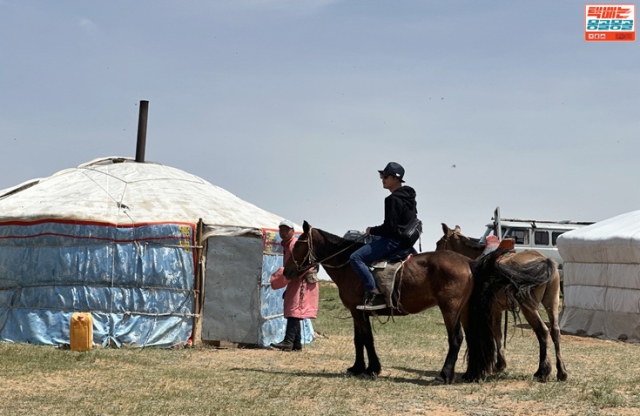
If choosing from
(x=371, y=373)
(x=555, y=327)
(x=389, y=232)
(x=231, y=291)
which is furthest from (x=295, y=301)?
(x=555, y=327)

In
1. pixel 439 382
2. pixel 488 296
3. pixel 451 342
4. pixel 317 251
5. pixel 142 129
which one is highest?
pixel 142 129

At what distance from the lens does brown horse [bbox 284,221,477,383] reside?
8695 millimetres

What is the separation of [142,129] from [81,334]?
17.6 ft

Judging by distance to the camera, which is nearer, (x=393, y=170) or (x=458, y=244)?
(x=393, y=170)

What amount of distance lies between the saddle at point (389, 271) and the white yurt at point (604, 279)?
6930mm

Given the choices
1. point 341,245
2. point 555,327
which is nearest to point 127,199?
point 341,245

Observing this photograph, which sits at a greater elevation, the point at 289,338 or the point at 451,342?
the point at 451,342

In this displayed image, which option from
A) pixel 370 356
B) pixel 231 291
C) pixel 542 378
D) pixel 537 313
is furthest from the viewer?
pixel 231 291

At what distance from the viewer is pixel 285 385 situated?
8430 millimetres

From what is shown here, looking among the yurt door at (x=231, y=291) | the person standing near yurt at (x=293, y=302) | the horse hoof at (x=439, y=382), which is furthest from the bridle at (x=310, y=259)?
the yurt door at (x=231, y=291)

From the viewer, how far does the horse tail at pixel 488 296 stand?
344 inches

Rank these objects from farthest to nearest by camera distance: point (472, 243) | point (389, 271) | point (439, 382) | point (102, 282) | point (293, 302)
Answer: point (102, 282) → point (293, 302) → point (472, 243) → point (389, 271) → point (439, 382)

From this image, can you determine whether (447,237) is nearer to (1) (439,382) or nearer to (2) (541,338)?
(2) (541,338)

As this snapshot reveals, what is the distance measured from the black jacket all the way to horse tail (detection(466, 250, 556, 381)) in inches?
32.6
